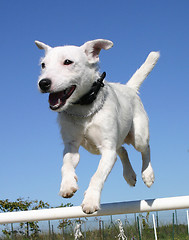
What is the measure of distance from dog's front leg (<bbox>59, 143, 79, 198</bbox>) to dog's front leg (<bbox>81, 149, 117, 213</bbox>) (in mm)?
167

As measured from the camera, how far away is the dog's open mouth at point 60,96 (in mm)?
3912

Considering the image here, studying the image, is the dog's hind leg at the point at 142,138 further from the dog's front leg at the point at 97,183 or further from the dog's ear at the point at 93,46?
the dog's ear at the point at 93,46

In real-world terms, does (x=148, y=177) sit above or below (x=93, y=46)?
below

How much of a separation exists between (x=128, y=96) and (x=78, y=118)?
1.51m

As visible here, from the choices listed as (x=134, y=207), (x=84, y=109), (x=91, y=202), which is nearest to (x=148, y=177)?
(x=134, y=207)

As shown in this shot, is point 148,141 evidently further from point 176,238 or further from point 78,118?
point 176,238

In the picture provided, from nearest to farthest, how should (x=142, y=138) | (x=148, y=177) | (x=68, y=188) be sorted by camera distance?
(x=68, y=188)
(x=148, y=177)
(x=142, y=138)

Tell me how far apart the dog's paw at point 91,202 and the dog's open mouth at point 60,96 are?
3.33 ft

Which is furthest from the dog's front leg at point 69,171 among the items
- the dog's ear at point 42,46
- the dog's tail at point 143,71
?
the dog's tail at point 143,71

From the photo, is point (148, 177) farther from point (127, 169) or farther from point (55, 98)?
point (55, 98)

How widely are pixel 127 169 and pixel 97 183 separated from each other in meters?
2.26

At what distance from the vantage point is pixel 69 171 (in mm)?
3775

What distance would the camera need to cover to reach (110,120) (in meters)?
4.30

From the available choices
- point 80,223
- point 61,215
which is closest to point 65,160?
point 61,215
